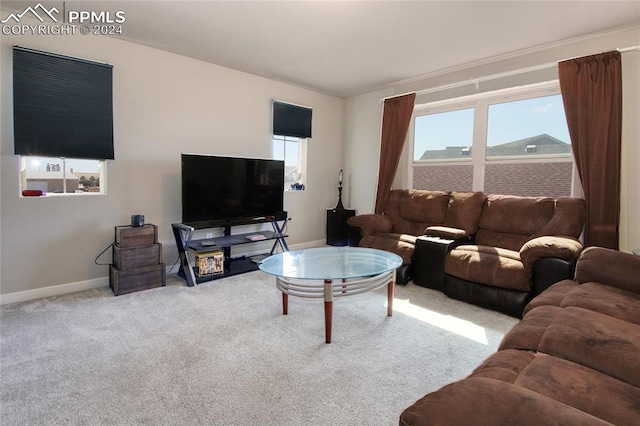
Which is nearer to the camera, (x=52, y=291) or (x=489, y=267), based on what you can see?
(x=489, y=267)

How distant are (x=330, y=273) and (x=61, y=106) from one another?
9.12ft

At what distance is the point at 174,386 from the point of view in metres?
1.80

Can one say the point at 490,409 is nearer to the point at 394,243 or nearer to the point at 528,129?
the point at 394,243

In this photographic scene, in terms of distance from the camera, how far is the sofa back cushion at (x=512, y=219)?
3279 millimetres

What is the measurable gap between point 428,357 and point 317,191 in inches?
138

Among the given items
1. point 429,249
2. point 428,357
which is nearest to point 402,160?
point 429,249

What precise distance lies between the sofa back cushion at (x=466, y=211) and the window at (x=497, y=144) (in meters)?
0.36

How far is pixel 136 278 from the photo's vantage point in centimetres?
325

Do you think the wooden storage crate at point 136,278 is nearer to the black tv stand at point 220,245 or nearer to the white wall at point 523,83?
the black tv stand at point 220,245

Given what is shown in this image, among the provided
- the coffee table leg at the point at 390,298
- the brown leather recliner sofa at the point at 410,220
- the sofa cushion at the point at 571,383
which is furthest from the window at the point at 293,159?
the sofa cushion at the point at 571,383

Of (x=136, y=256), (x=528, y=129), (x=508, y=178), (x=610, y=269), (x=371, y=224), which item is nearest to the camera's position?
(x=610, y=269)

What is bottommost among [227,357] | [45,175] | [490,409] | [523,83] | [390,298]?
[227,357]

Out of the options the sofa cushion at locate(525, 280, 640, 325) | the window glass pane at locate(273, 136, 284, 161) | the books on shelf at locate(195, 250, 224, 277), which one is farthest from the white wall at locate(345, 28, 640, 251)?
the books on shelf at locate(195, 250, 224, 277)

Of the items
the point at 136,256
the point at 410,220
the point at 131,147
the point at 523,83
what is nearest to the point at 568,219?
the point at 523,83
